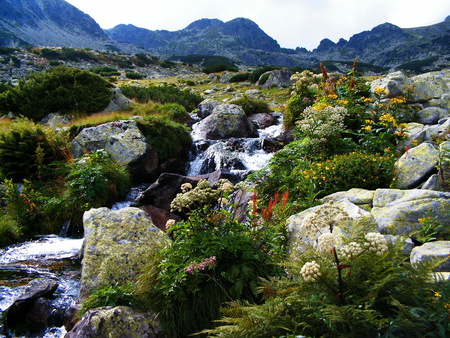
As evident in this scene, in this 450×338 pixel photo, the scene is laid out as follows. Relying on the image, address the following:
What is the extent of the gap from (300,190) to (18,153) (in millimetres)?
9701

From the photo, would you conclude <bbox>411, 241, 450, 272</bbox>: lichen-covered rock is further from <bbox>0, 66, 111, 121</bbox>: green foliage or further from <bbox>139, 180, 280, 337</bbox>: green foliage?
<bbox>0, 66, 111, 121</bbox>: green foliage

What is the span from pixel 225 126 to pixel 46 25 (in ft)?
561

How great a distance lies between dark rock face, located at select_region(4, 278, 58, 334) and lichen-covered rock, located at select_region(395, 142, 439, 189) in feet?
22.8

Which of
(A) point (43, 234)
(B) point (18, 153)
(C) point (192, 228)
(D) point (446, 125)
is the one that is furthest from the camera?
(B) point (18, 153)

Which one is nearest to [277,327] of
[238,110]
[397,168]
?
[397,168]

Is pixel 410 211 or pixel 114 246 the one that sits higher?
pixel 410 211

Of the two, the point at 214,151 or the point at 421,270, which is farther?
the point at 214,151

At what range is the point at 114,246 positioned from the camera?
17.7ft

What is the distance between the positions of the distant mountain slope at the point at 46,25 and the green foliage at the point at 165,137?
366ft

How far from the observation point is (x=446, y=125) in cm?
712

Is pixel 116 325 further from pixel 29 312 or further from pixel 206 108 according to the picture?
pixel 206 108

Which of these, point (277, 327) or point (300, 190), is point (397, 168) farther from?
point (277, 327)

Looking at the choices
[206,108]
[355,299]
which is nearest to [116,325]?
[355,299]

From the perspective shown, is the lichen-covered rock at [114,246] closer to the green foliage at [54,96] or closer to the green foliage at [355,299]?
the green foliage at [355,299]
